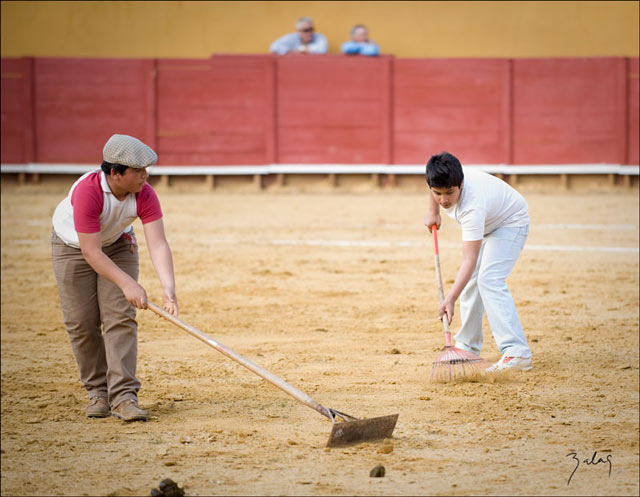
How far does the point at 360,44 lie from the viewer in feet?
47.0

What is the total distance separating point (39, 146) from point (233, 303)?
8.45 m

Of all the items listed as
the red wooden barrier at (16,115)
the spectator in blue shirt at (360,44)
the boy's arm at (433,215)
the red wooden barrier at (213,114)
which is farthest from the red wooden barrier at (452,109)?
the boy's arm at (433,215)

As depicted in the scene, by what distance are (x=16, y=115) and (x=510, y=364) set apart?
11348 mm

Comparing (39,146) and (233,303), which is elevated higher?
(39,146)

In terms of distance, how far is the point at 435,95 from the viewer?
14531mm

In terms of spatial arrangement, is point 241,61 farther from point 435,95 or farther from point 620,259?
point 620,259

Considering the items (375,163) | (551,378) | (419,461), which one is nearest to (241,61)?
(375,163)

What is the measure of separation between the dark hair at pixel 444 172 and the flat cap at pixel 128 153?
1237 millimetres

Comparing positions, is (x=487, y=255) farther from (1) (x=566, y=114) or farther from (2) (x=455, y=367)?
(1) (x=566, y=114)

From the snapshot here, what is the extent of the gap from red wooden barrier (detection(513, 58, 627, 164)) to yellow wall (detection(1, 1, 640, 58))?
1.51 ft

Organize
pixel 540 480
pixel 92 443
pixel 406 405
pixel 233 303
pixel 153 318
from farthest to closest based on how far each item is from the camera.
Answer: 1. pixel 233 303
2. pixel 153 318
3. pixel 406 405
4. pixel 92 443
5. pixel 540 480

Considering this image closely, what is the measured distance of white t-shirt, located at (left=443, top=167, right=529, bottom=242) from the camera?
15.5ft

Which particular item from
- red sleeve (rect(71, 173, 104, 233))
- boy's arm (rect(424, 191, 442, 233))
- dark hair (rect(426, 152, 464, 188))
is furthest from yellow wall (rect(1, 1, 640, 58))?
red sleeve (rect(71, 173, 104, 233))

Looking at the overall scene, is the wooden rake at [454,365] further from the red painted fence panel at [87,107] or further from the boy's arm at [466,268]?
the red painted fence panel at [87,107]
